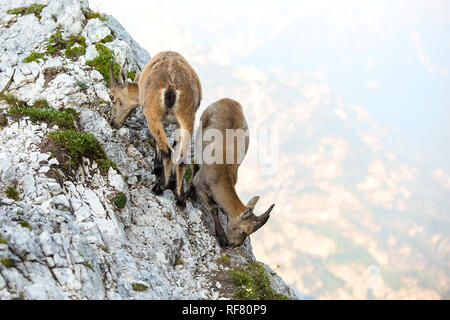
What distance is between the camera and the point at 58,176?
8453 mm

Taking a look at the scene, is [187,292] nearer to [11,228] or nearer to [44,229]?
[44,229]

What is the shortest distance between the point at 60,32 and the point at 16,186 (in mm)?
8109

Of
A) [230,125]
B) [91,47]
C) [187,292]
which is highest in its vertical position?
[91,47]

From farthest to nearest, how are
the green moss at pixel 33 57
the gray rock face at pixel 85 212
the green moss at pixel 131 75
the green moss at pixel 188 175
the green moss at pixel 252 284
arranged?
the green moss at pixel 131 75 < the green moss at pixel 33 57 < the green moss at pixel 188 175 < the green moss at pixel 252 284 < the gray rock face at pixel 85 212

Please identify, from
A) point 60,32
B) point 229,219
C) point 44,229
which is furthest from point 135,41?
point 44,229

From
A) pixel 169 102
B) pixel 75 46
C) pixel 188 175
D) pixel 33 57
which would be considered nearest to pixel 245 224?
pixel 188 175

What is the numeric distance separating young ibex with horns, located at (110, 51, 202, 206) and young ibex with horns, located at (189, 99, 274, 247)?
35.4 inches

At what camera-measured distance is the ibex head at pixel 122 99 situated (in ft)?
38.1

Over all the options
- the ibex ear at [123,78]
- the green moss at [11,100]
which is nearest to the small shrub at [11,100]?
the green moss at [11,100]

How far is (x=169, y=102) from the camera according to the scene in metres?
9.59

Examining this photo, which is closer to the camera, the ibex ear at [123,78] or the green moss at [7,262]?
the green moss at [7,262]

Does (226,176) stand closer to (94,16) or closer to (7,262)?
(7,262)

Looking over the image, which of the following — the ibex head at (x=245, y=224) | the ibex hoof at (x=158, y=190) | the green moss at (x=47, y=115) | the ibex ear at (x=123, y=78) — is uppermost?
the ibex ear at (x=123, y=78)

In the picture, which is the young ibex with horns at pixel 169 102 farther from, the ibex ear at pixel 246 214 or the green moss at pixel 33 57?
the green moss at pixel 33 57
